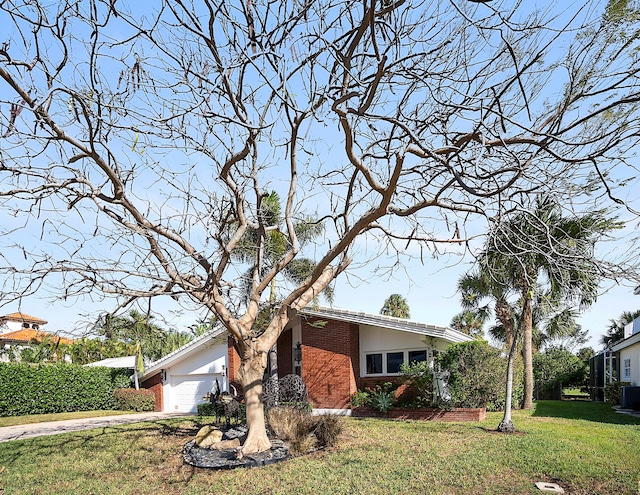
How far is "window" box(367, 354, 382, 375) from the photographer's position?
19.2m

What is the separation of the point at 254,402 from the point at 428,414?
789 cm

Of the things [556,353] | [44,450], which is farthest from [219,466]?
[556,353]

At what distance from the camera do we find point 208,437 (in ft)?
39.4

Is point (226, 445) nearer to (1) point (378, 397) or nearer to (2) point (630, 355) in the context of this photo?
(1) point (378, 397)

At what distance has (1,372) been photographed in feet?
70.9

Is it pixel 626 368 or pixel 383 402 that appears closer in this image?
pixel 383 402

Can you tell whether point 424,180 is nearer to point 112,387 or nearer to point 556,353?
point 112,387

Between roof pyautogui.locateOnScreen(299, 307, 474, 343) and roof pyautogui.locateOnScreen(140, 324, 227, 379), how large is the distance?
4.32m

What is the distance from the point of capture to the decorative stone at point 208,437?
464 inches

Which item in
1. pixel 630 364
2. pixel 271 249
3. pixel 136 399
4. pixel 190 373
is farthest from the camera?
pixel 136 399

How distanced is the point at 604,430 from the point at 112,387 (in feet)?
72.2

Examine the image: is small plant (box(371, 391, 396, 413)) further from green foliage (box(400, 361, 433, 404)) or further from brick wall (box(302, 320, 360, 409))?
brick wall (box(302, 320, 360, 409))

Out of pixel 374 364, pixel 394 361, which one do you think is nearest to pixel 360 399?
pixel 374 364

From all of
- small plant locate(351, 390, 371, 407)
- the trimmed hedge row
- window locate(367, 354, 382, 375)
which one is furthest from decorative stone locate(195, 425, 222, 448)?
the trimmed hedge row
